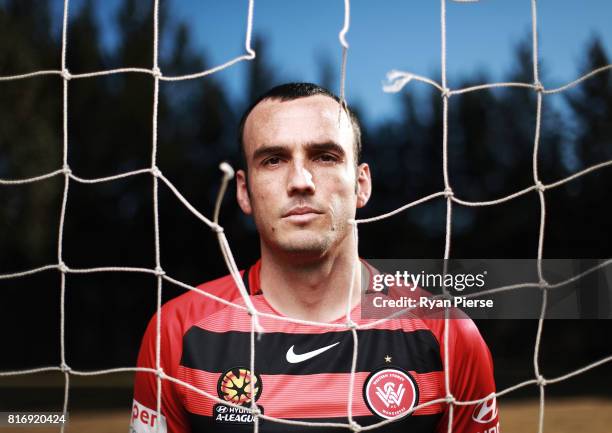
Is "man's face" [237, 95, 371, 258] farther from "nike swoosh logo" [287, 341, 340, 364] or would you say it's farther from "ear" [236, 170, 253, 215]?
"nike swoosh logo" [287, 341, 340, 364]

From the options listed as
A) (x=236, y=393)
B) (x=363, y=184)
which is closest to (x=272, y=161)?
(x=363, y=184)

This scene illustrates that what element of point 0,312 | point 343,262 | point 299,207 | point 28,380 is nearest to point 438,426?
point 343,262

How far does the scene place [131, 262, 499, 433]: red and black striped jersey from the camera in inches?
55.7

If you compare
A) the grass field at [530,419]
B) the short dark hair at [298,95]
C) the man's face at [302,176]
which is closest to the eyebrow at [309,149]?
the man's face at [302,176]

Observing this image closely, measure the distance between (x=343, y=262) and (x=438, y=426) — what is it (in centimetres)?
40

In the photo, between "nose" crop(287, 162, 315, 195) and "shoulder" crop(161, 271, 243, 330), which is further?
"shoulder" crop(161, 271, 243, 330)

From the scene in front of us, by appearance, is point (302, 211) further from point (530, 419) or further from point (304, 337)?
point (530, 419)

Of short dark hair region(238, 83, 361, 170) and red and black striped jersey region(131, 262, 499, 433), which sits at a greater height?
short dark hair region(238, 83, 361, 170)

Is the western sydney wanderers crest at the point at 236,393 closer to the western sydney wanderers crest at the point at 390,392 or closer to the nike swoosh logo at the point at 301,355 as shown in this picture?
the nike swoosh logo at the point at 301,355

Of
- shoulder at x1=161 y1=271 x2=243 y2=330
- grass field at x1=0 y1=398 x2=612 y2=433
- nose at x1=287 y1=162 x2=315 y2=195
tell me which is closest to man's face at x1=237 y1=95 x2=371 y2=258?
→ nose at x1=287 y1=162 x2=315 y2=195

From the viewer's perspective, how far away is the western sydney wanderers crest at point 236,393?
142 cm

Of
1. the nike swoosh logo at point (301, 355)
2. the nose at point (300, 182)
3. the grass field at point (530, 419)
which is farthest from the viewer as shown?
the grass field at point (530, 419)

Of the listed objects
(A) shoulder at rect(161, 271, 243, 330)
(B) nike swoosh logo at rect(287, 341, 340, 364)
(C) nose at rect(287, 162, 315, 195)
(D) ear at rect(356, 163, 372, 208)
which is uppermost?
(D) ear at rect(356, 163, 372, 208)

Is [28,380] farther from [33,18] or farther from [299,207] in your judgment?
[299,207]
